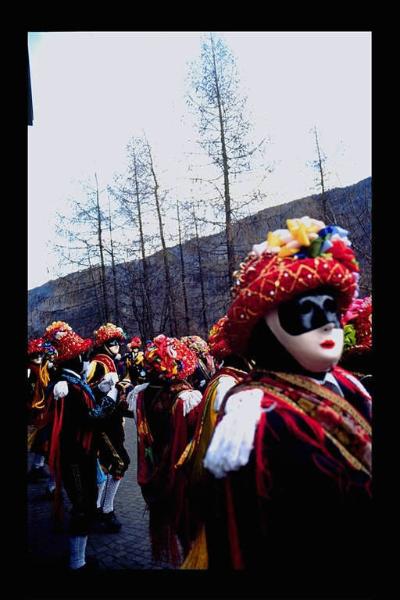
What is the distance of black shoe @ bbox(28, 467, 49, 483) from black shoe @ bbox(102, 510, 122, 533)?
3067 millimetres

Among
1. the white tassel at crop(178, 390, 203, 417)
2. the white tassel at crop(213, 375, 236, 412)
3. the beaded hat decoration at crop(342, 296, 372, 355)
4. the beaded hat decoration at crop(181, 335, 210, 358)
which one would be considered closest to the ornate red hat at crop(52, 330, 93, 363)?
the white tassel at crop(178, 390, 203, 417)

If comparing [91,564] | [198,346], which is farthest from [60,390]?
[198,346]

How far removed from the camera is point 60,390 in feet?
14.7

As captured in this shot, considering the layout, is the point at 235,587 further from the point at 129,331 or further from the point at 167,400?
the point at 129,331

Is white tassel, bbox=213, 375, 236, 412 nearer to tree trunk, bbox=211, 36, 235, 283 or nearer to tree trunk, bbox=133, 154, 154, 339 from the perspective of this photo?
tree trunk, bbox=211, 36, 235, 283

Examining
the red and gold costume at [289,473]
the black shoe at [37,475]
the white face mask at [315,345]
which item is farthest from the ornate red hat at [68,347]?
the black shoe at [37,475]

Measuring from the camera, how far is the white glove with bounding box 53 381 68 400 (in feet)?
14.7

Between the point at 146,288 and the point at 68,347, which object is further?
the point at 146,288

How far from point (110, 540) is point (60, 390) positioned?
1.98 meters

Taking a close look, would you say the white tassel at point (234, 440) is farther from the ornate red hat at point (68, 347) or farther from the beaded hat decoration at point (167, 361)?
the ornate red hat at point (68, 347)

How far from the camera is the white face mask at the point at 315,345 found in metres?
2.07

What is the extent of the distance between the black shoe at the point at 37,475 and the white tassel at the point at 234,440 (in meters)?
7.25

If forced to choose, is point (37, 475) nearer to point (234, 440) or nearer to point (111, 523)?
point (111, 523)
